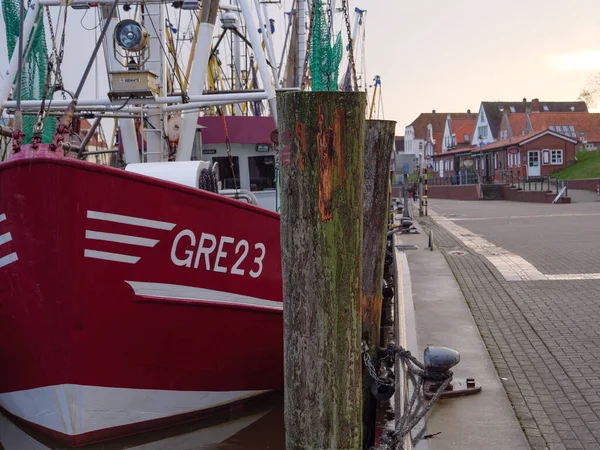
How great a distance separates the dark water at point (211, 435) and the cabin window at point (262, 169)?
359 centimetres

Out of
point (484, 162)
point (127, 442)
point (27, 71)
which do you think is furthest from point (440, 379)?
point (484, 162)

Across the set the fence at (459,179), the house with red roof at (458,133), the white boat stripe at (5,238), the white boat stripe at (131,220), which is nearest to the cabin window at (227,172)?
the white boat stripe at (131,220)

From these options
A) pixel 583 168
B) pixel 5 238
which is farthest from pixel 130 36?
pixel 583 168

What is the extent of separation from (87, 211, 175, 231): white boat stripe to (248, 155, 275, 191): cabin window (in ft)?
14.4

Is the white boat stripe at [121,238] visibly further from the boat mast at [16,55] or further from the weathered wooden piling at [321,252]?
the boat mast at [16,55]

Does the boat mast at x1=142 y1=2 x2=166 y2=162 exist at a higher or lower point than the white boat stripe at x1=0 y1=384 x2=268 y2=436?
higher

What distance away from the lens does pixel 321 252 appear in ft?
13.0

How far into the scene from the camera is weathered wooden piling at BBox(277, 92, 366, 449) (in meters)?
3.92

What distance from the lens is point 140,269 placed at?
584 cm

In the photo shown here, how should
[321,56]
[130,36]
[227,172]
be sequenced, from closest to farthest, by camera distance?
[130,36], [227,172], [321,56]

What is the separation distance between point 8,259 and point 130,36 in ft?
8.29

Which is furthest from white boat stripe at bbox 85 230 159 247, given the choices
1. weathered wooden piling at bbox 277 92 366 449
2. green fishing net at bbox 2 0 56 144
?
green fishing net at bbox 2 0 56 144

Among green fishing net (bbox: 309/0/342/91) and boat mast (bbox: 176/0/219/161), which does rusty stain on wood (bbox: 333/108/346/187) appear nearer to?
boat mast (bbox: 176/0/219/161)

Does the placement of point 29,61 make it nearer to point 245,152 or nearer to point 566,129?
point 245,152
